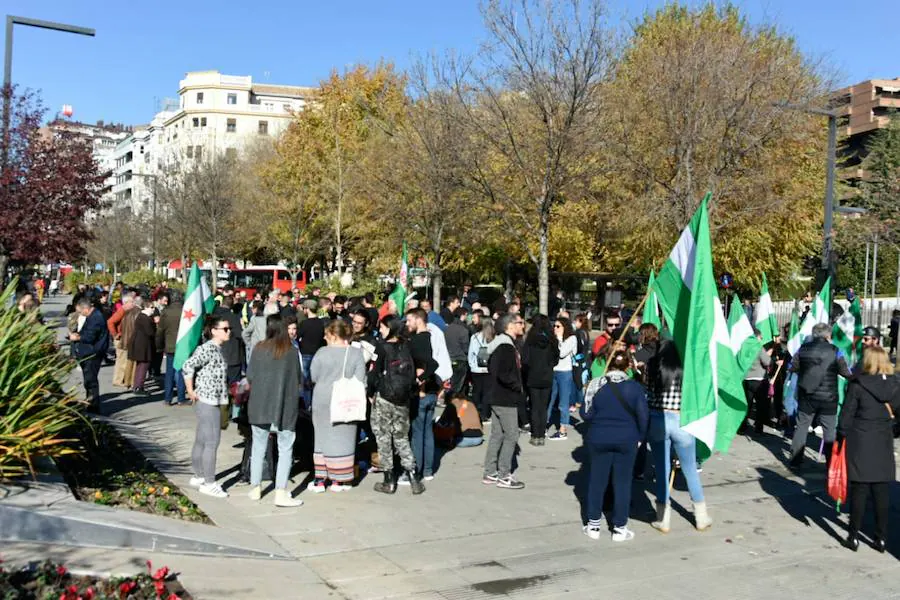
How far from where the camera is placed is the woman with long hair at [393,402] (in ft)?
29.5

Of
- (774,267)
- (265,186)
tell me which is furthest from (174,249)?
(774,267)

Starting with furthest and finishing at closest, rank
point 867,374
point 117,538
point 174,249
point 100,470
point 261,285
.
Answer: point 174,249 < point 261,285 < point 100,470 < point 867,374 < point 117,538

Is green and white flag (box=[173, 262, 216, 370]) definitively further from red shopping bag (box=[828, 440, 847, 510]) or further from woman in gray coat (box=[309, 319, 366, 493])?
red shopping bag (box=[828, 440, 847, 510])

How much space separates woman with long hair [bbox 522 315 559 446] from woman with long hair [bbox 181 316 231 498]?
447 cm

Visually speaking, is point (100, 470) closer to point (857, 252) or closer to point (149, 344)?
point (149, 344)

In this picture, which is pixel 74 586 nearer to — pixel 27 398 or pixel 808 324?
pixel 27 398

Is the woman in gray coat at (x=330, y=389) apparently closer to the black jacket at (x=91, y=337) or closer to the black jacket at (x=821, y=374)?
the black jacket at (x=91, y=337)

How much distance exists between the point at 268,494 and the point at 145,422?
4.57 metres

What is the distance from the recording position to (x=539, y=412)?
39.6 feet

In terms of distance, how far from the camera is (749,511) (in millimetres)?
9094

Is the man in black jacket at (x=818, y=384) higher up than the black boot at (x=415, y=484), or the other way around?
the man in black jacket at (x=818, y=384)

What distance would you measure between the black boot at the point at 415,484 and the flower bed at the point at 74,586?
143 inches

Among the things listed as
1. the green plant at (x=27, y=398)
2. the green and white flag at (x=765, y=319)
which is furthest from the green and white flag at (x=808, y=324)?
the green plant at (x=27, y=398)

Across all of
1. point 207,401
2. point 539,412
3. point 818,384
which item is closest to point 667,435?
point 818,384
